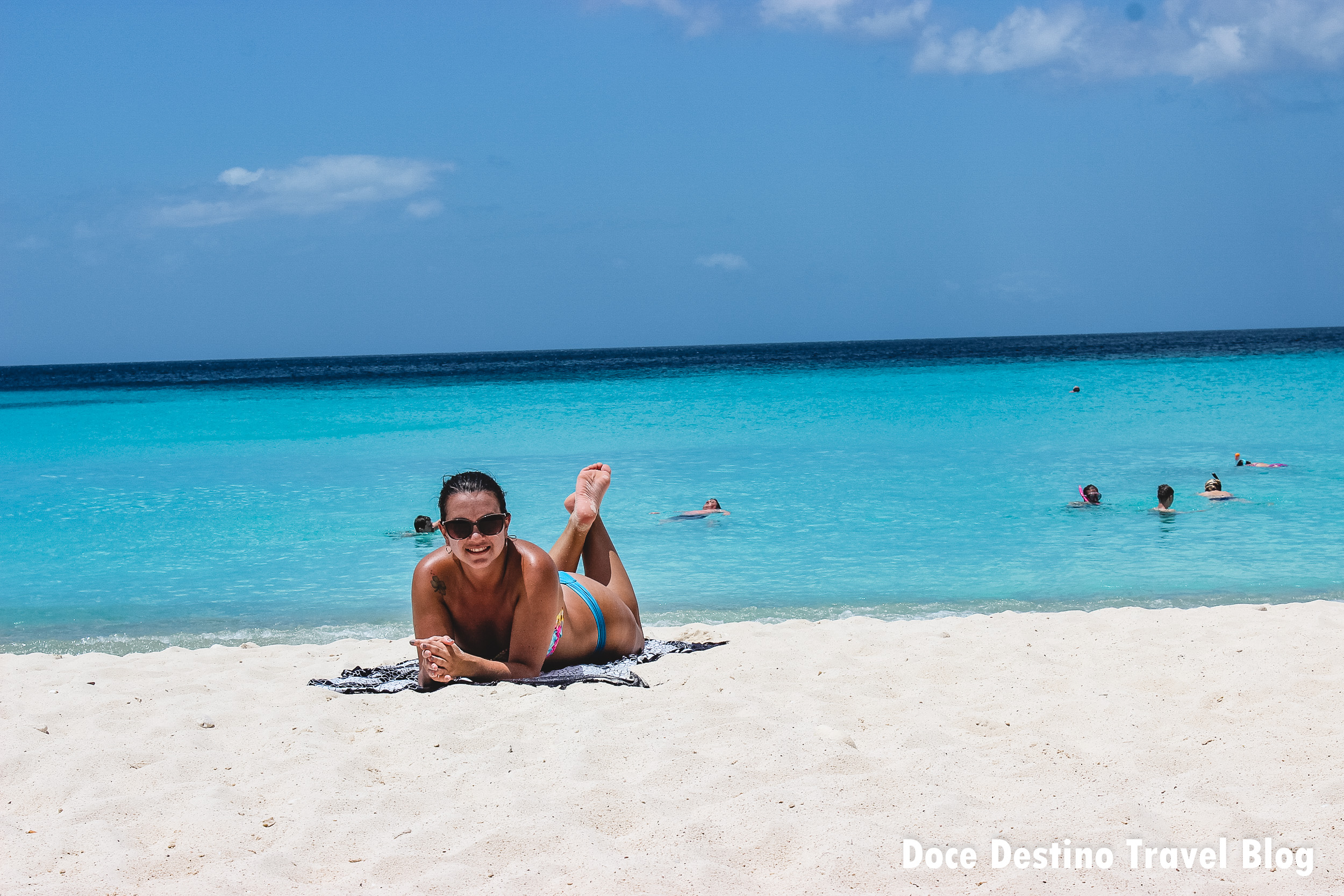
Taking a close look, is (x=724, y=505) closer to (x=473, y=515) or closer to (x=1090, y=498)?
(x=1090, y=498)

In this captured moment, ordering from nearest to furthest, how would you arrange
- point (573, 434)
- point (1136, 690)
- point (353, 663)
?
point (1136, 690)
point (353, 663)
point (573, 434)

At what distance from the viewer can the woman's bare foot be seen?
5.19 m

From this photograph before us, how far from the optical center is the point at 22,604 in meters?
8.39

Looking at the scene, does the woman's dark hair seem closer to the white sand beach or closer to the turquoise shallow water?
the white sand beach

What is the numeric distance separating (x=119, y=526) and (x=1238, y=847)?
12483 millimetres

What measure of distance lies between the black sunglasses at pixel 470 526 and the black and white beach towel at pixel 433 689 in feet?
2.56

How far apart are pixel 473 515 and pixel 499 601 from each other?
591mm

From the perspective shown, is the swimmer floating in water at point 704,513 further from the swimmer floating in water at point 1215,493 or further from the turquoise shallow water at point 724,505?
the swimmer floating in water at point 1215,493

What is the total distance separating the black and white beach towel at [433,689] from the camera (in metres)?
4.63

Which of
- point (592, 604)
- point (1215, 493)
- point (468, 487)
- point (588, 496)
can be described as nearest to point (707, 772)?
point (468, 487)

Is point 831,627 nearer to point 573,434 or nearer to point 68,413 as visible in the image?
point 573,434

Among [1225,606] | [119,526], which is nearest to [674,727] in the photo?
[1225,606]

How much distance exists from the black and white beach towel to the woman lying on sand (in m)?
0.07

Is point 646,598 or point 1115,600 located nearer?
point 1115,600
